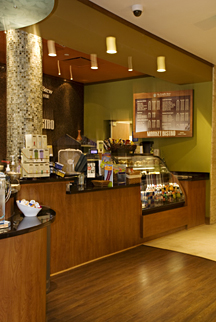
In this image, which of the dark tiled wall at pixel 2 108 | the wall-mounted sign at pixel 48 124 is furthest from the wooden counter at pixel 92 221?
the wall-mounted sign at pixel 48 124

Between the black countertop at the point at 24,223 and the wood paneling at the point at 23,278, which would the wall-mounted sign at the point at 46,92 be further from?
the wood paneling at the point at 23,278

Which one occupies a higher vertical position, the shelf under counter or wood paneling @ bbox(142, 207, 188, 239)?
the shelf under counter

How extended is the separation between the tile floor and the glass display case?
0.52 metres

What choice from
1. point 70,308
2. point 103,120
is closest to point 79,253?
point 70,308

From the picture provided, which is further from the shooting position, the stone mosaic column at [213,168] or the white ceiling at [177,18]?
the stone mosaic column at [213,168]

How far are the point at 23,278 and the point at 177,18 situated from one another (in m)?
4.03

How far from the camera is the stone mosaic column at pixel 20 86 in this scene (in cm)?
438

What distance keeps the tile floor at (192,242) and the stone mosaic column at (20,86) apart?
2.69 metres

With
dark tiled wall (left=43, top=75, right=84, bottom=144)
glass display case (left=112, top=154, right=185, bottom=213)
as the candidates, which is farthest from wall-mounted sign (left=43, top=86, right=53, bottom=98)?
glass display case (left=112, top=154, right=185, bottom=213)

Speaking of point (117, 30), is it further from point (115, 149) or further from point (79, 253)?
point (79, 253)

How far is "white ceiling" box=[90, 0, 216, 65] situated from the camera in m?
4.48

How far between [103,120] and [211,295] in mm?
6219

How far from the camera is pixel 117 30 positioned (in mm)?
4938

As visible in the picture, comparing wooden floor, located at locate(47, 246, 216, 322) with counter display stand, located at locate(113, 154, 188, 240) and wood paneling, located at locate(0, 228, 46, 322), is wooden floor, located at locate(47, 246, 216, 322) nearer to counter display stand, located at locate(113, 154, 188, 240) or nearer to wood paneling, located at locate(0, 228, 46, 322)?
wood paneling, located at locate(0, 228, 46, 322)
